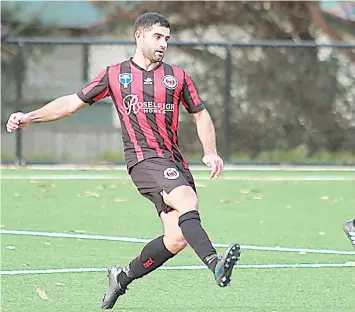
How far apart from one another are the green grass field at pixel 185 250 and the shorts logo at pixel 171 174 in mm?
840

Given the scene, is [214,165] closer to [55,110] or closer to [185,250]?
[55,110]

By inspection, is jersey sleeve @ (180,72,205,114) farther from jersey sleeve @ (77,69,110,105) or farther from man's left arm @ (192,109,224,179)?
jersey sleeve @ (77,69,110,105)

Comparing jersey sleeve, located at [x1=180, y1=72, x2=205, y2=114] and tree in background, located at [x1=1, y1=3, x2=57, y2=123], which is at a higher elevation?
jersey sleeve, located at [x1=180, y1=72, x2=205, y2=114]

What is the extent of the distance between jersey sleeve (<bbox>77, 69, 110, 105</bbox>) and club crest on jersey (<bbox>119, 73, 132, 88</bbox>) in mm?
117

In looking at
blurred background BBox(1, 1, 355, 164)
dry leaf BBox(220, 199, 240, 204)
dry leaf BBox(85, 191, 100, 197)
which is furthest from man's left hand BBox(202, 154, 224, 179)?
blurred background BBox(1, 1, 355, 164)

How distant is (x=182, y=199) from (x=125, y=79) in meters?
0.91

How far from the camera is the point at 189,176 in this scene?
6934 mm

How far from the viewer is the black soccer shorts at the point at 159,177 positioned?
6688 millimetres

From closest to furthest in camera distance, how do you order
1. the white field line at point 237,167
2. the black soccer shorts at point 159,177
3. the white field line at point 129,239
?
the black soccer shorts at point 159,177 → the white field line at point 129,239 → the white field line at point 237,167

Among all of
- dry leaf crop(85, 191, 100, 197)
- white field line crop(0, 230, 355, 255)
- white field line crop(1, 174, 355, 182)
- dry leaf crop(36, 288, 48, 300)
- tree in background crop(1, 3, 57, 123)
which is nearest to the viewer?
dry leaf crop(36, 288, 48, 300)

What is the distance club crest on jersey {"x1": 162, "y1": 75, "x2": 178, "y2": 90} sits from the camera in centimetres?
694

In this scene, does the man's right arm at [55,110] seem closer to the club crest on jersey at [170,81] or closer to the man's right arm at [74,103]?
the man's right arm at [74,103]

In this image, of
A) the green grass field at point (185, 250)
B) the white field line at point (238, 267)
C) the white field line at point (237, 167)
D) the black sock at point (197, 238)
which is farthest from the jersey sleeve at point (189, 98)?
the white field line at point (237, 167)

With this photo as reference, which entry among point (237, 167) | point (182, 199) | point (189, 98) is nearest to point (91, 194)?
point (237, 167)
